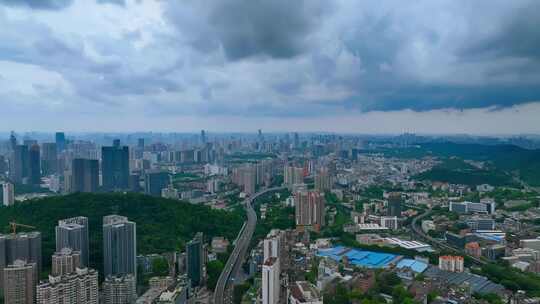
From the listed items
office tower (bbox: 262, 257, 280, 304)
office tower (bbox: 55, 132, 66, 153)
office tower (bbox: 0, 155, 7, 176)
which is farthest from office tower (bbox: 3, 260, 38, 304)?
office tower (bbox: 55, 132, 66, 153)

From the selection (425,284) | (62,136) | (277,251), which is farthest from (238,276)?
(62,136)

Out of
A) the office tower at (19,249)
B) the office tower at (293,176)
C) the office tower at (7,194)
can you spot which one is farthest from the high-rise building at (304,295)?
the office tower at (293,176)

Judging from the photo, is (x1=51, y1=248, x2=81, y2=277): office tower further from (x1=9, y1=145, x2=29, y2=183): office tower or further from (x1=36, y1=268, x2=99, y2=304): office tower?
(x1=9, y1=145, x2=29, y2=183): office tower

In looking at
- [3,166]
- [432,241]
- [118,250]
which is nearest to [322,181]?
[432,241]

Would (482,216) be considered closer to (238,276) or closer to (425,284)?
(425,284)

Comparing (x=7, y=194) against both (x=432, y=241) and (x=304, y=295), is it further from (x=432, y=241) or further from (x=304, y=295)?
(x=432, y=241)

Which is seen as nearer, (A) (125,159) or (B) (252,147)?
(A) (125,159)
